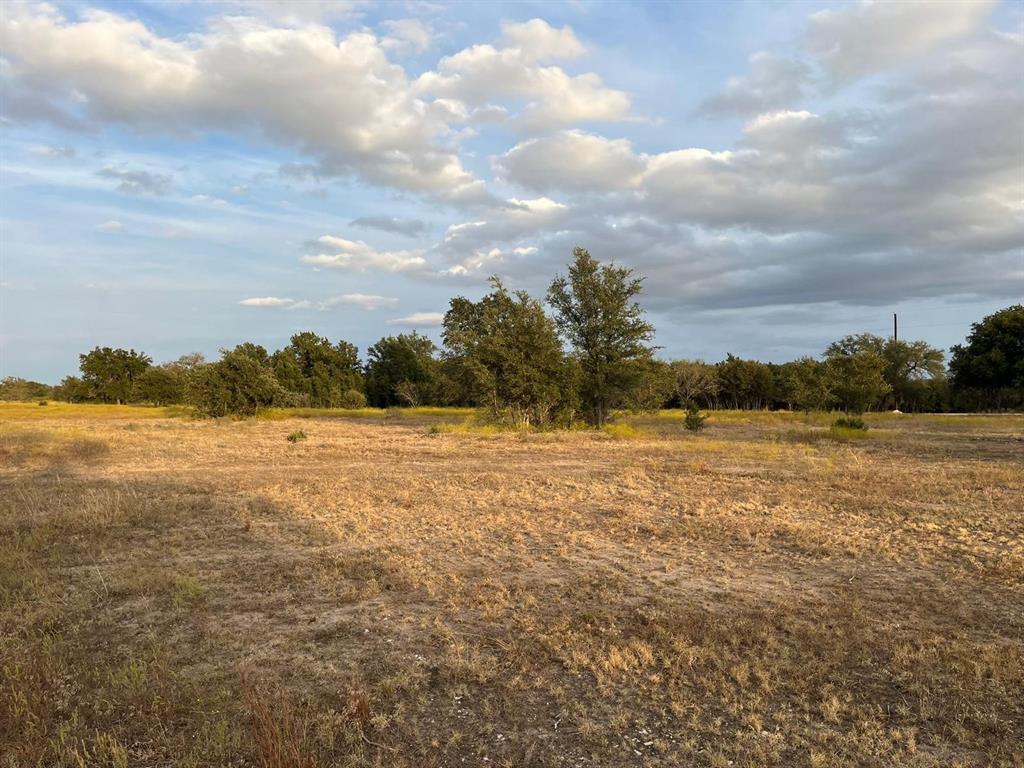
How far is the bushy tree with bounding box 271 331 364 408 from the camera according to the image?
63375 millimetres

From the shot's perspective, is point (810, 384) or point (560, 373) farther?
point (810, 384)

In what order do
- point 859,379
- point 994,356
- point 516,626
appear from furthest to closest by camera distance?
point 994,356 < point 859,379 < point 516,626

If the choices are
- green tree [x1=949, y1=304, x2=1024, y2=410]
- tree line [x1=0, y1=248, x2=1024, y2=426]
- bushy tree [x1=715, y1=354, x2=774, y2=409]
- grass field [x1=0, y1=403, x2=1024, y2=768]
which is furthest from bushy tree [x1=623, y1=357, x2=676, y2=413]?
bushy tree [x1=715, y1=354, x2=774, y2=409]

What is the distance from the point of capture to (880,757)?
3650 mm

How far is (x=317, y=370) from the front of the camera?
66.1 meters

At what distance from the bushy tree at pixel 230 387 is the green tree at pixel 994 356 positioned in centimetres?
5367

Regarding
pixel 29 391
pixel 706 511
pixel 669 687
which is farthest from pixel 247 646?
pixel 29 391

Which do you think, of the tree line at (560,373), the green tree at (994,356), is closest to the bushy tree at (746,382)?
the tree line at (560,373)

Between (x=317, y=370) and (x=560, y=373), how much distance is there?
45140mm

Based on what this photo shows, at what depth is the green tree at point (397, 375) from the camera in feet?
221

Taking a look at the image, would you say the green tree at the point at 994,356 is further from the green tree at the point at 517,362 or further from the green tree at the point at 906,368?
the green tree at the point at 517,362

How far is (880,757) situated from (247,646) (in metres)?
4.77

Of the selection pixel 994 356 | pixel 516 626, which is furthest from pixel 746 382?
pixel 516 626

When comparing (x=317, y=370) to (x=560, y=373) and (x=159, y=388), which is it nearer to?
(x=159, y=388)
